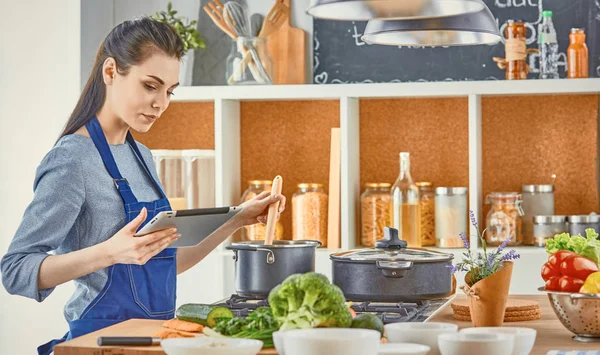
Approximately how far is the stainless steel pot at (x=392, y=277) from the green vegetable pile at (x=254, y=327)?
65 centimetres

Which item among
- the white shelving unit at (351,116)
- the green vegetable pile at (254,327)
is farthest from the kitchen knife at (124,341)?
the white shelving unit at (351,116)

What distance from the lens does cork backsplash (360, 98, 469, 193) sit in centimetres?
425

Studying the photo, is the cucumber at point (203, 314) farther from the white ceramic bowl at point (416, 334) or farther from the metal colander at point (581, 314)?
the metal colander at point (581, 314)

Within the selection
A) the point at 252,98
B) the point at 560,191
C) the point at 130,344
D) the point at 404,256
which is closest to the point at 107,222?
the point at 130,344

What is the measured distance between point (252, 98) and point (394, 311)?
1979mm

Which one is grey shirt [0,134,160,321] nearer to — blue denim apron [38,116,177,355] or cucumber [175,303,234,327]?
blue denim apron [38,116,177,355]

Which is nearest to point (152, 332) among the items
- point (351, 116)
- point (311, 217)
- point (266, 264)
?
point (266, 264)

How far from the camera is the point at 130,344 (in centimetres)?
185

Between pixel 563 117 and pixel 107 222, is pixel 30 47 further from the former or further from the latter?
pixel 563 117

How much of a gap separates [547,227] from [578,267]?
6.16 feet

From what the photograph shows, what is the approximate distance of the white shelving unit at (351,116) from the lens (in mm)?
3896

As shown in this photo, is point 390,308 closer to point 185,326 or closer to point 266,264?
point 266,264

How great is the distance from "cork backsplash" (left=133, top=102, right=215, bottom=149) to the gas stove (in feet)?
6.32

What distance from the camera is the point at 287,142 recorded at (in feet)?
14.5
